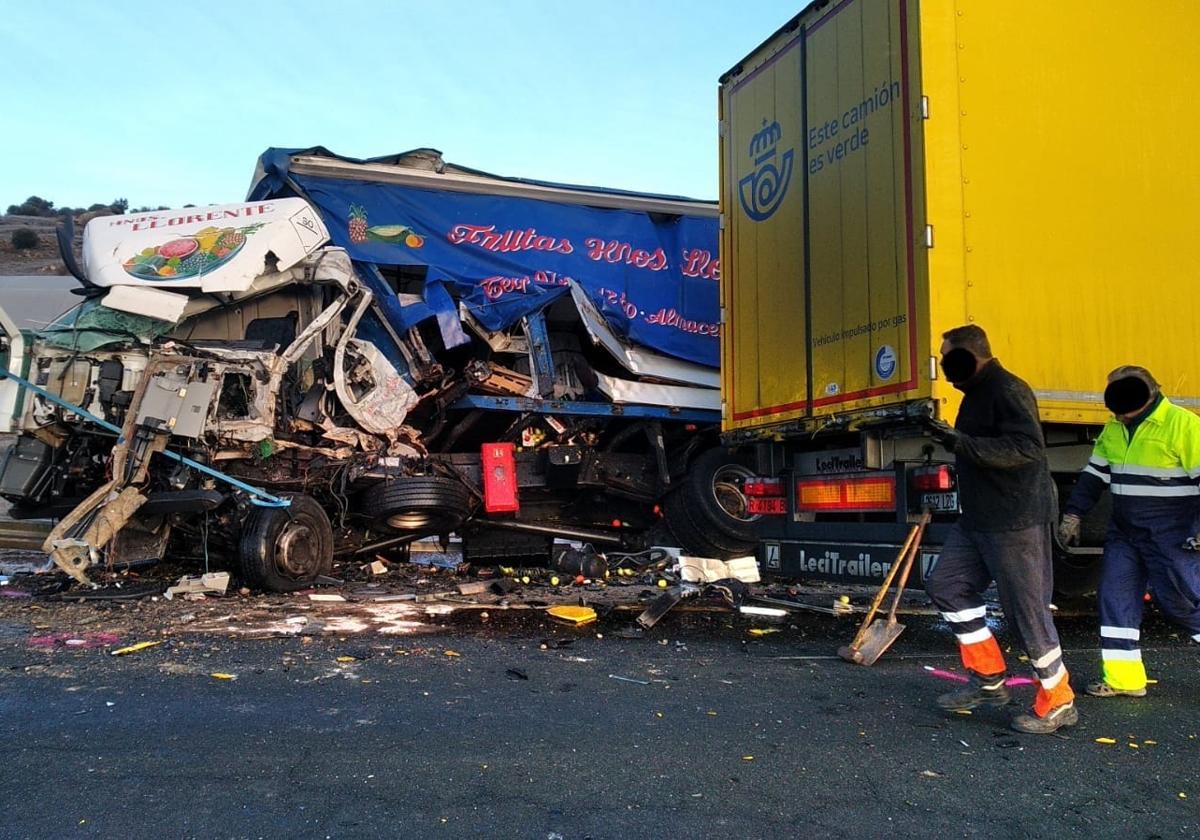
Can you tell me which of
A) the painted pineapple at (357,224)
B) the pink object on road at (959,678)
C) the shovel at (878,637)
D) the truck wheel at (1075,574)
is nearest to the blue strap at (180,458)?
the painted pineapple at (357,224)

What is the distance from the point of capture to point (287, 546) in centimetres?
600

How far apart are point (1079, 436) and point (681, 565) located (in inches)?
110

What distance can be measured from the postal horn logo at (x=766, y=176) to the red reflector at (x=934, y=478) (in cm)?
199

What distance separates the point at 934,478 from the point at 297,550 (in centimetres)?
408

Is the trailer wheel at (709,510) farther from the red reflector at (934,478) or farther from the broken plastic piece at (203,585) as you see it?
the broken plastic piece at (203,585)

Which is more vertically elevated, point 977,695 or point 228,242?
point 228,242

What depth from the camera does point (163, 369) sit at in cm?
589

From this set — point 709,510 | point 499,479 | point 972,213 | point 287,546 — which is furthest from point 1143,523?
point 287,546

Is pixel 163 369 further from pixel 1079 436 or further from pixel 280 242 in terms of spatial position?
pixel 1079 436

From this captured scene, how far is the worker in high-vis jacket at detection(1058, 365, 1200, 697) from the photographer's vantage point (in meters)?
3.67

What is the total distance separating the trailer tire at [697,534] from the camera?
7.69m

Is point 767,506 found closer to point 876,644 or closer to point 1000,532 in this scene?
point 876,644

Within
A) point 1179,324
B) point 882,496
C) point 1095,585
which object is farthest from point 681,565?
point 1179,324

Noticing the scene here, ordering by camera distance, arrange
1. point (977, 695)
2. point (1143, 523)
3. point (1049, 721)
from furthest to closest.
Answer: point (1143, 523)
point (977, 695)
point (1049, 721)
